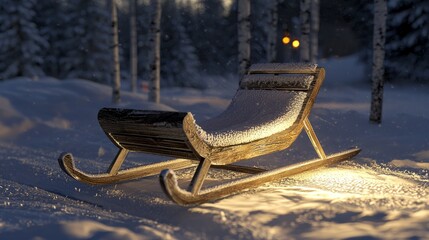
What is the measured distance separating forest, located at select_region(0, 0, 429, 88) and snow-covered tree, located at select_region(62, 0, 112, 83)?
2.7 inches

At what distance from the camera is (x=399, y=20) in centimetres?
2389

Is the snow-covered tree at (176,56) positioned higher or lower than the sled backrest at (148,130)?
lower

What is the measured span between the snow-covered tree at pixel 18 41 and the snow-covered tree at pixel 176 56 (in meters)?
9.13

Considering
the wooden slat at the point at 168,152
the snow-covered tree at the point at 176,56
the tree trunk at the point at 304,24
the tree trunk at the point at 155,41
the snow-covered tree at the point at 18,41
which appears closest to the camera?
the wooden slat at the point at 168,152

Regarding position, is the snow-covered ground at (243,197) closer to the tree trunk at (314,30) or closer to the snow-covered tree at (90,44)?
the tree trunk at (314,30)

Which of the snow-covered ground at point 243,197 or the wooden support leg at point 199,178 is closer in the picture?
the snow-covered ground at point 243,197

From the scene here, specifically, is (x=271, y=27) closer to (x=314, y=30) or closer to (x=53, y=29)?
(x=314, y=30)

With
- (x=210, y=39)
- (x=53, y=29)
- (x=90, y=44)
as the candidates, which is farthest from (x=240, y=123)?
(x=210, y=39)

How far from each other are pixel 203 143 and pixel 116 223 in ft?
4.00

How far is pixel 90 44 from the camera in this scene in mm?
34625

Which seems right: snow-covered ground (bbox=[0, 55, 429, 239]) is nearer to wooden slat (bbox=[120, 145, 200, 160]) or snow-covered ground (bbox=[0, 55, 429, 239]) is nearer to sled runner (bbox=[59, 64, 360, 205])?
sled runner (bbox=[59, 64, 360, 205])

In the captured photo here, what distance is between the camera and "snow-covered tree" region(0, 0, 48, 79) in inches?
1238

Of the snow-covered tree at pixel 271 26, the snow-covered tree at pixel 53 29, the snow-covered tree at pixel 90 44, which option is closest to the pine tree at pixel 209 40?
the snow-covered tree at pixel 90 44

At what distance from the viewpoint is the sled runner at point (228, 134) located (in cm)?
466
